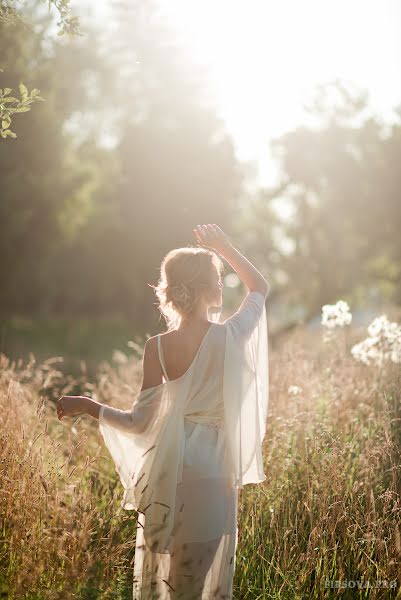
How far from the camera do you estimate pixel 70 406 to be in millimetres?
3225

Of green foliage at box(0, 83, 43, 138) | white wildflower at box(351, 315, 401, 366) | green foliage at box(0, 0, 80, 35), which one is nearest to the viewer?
green foliage at box(0, 83, 43, 138)

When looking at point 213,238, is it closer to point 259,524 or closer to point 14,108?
point 14,108

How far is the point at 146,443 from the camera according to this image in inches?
136

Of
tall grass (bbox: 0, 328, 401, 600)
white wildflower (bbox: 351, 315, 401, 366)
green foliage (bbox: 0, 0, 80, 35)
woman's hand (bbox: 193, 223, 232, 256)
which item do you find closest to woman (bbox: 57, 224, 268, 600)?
woman's hand (bbox: 193, 223, 232, 256)

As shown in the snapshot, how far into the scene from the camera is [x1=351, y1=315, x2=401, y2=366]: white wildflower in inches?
242

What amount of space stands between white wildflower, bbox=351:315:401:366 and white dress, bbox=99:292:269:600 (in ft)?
10.3

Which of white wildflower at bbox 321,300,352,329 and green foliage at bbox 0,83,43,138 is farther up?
green foliage at bbox 0,83,43,138

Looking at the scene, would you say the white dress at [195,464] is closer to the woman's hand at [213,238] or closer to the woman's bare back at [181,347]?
the woman's bare back at [181,347]

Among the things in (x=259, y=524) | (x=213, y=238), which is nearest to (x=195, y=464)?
(x=213, y=238)

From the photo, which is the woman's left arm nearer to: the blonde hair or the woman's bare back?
the woman's bare back

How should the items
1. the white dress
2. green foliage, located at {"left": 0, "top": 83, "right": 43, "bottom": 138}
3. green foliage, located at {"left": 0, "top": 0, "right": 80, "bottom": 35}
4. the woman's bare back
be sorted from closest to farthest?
1. the white dress
2. the woman's bare back
3. green foliage, located at {"left": 0, "top": 83, "right": 43, "bottom": 138}
4. green foliage, located at {"left": 0, "top": 0, "right": 80, "bottom": 35}

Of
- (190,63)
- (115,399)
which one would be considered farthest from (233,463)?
(190,63)

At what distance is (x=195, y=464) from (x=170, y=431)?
0.70ft

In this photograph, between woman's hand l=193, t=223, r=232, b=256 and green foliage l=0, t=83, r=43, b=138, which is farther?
green foliage l=0, t=83, r=43, b=138
